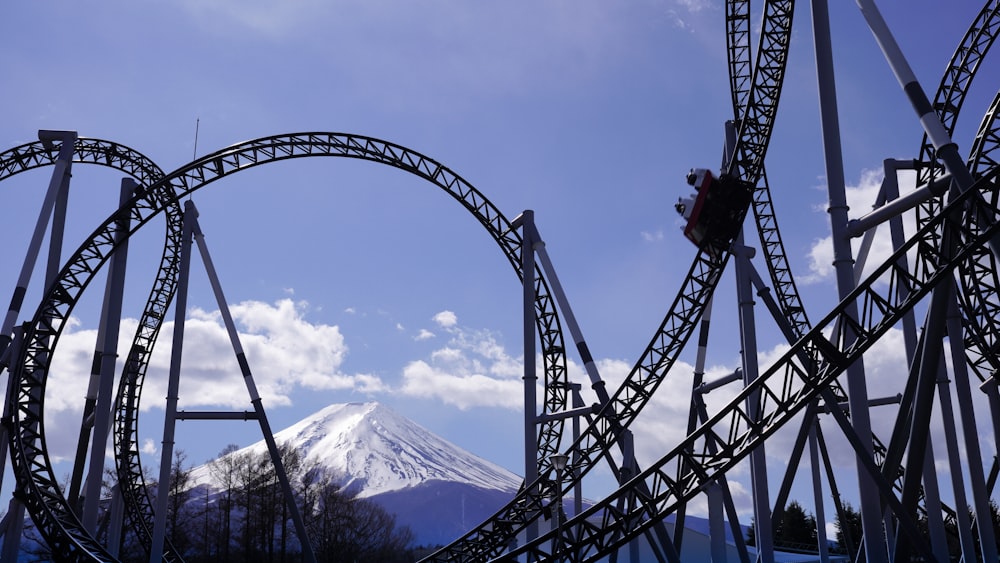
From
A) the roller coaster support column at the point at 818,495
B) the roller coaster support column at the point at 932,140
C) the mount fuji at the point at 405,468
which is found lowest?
the roller coaster support column at the point at 818,495

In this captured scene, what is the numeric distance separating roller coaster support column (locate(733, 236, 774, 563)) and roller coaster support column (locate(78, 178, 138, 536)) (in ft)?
37.1

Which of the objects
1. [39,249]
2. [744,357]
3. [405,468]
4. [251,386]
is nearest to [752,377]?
[744,357]

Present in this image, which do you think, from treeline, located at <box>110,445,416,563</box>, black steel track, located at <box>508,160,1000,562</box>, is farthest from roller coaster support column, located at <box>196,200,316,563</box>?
treeline, located at <box>110,445,416,563</box>

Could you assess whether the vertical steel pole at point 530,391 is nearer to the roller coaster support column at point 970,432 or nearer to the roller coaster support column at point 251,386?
A: the roller coaster support column at point 251,386

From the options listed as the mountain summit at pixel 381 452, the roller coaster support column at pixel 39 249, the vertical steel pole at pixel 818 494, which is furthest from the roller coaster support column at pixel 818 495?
the mountain summit at pixel 381 452

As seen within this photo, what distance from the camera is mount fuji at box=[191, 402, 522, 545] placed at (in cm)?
12288

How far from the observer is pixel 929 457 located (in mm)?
12352

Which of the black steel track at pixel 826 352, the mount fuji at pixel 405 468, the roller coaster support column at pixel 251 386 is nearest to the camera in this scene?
the black steel track at pixel 826 352

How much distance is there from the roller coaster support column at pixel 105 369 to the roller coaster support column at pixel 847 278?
1259cm

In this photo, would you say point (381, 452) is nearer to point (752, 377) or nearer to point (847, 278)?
point (752, 377)

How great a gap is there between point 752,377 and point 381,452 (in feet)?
417

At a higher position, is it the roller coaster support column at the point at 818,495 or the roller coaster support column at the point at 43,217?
the roller coaster support column at the point at 43,217

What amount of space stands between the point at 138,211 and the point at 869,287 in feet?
48.1

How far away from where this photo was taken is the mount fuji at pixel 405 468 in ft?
403
